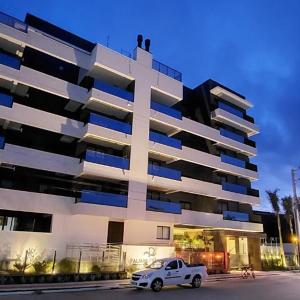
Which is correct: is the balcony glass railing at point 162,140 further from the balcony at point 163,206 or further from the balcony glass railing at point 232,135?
the balcony glass railing at point 232,135

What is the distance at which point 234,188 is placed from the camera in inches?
1571

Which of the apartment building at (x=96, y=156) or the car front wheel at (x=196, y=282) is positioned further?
the apartment building at (x=96, y=156)

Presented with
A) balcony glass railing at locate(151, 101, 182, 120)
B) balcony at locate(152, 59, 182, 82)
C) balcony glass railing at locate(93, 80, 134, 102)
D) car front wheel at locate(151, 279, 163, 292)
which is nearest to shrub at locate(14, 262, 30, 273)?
car front wheel at locate(151, 279, 163, 292)

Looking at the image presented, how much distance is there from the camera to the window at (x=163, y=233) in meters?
32.0

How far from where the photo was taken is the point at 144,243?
3002cm

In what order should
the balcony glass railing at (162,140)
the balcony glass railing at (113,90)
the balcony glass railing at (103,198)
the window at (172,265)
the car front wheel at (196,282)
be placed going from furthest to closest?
1. the balcony glass railing at (162,140)
2. the balcony glass railing at (113,90)
3. the balcony glass railing at (103,198)
4. the car front wheel at (196,282)
5. the window at (172,265)

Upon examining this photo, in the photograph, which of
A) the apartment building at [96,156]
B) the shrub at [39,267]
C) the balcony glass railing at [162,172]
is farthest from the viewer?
the balcony glass railing at [162,172]

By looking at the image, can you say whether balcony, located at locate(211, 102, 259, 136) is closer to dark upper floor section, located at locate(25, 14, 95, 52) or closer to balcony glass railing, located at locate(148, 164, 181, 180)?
balcony glass railing, located at locate(148, 164, 181, 180)

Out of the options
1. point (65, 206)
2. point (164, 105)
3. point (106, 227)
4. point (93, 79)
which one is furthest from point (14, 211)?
point (164, 105)

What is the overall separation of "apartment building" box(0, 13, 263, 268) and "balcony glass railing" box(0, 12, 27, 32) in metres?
0.08

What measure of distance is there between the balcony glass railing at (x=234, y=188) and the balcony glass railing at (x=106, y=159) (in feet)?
45.7

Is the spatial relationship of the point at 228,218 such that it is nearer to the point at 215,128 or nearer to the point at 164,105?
the point at 215,128

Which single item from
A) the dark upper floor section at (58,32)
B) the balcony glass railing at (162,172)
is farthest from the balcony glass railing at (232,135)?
the dark upper floor section at (58,32)

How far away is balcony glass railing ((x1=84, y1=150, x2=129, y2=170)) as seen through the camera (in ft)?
92.1
